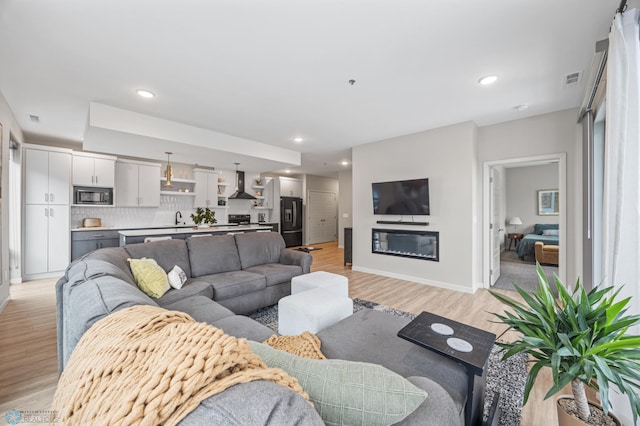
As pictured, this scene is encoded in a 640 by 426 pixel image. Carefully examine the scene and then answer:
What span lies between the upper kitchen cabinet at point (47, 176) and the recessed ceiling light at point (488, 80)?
6.73m

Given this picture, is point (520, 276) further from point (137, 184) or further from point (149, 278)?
point (137, 184)

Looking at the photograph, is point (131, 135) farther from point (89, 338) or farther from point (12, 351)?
point (89, 338)

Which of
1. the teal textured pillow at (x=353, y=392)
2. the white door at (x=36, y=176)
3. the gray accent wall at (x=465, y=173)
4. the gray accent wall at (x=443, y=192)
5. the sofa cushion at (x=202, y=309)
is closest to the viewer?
the teal textured pillow at (x=353, y=392)

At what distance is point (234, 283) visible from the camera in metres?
2.88

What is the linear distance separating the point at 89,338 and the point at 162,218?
6373mm

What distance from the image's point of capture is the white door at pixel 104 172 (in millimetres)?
5141

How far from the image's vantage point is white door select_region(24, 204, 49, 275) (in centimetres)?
446

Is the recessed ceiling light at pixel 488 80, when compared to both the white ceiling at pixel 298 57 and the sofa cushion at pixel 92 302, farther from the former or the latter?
the sofa cushion at pixel 92 302

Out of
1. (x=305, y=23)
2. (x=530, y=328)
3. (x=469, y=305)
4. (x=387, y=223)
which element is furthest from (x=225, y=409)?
(x=387, y=223)

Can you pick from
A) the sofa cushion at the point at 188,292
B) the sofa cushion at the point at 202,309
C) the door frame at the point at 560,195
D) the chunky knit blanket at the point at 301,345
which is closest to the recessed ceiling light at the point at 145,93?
the sofa cushion at the point at 188,292

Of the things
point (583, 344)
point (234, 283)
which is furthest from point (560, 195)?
point (234, 283)

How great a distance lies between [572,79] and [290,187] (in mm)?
7031

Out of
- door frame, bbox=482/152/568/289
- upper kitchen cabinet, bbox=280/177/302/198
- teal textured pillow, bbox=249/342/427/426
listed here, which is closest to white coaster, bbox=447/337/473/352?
teal textured pillow, bbox=249/342/427/426

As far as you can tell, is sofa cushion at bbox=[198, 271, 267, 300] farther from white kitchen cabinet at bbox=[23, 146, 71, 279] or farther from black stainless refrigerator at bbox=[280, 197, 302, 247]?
black stainless refrigerator at bbox=[280, 197, 302, 247]
